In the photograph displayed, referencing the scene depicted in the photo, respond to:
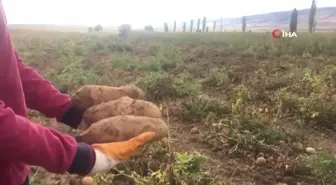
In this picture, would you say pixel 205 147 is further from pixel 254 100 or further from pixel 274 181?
pixel 254 100

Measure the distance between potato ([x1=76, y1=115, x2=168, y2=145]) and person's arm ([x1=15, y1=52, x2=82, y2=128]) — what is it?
0.54 ft

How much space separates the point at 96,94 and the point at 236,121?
1.20m

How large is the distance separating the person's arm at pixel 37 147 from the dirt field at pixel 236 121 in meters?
0.59

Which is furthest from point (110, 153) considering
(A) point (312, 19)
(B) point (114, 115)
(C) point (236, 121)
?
(A) point (312, 19)

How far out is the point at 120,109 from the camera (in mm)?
2002

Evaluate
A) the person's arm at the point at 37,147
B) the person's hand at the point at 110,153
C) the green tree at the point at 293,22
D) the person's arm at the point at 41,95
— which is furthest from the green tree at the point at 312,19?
the person's arm at the point at 37,147

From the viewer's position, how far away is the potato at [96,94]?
2.04 metres

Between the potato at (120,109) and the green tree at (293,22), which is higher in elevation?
the green tree at (293,22)

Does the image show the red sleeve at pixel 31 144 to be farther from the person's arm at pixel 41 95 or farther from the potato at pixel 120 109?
the potato at pixel 120 109

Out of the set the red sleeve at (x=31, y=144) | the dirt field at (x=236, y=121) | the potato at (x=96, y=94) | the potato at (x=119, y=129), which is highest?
the red sleeve at (x=31, y=144)

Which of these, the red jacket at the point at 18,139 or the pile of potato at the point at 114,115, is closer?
the red jacket at the point at 18,139

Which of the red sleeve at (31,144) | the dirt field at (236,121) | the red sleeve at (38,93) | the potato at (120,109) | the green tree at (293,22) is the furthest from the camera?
the green tree at (293,22)

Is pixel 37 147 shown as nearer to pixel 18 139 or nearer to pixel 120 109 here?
pixel 18 139

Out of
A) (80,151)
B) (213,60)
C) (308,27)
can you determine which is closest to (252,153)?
(80,151)
